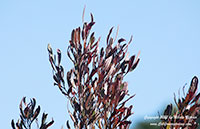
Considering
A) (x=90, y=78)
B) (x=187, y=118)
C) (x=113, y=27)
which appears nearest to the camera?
(x=187, y=118)

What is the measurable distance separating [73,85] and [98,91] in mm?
290

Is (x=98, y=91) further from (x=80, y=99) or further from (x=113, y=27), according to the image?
(x=113, y=27)

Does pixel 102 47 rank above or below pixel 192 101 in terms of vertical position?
above

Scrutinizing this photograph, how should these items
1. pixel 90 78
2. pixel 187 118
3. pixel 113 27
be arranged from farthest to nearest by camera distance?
pixel 113 27 → pixel 90 78 → pixel 187 118

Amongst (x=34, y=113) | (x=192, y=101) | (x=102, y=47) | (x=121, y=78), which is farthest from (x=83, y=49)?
(x=192, y=101)

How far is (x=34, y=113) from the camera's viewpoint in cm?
396

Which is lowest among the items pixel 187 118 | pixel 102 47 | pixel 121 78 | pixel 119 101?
pixel 187 118

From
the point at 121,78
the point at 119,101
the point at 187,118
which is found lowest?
the point at 187,118

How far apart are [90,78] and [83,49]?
334 millimetres

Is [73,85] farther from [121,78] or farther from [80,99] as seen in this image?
[121,78]

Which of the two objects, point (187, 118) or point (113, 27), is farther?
point (113, 27)

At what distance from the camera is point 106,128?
3689 mm

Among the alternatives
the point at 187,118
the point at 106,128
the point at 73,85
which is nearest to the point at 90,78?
the point at 73,85

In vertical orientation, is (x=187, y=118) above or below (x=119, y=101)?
below
